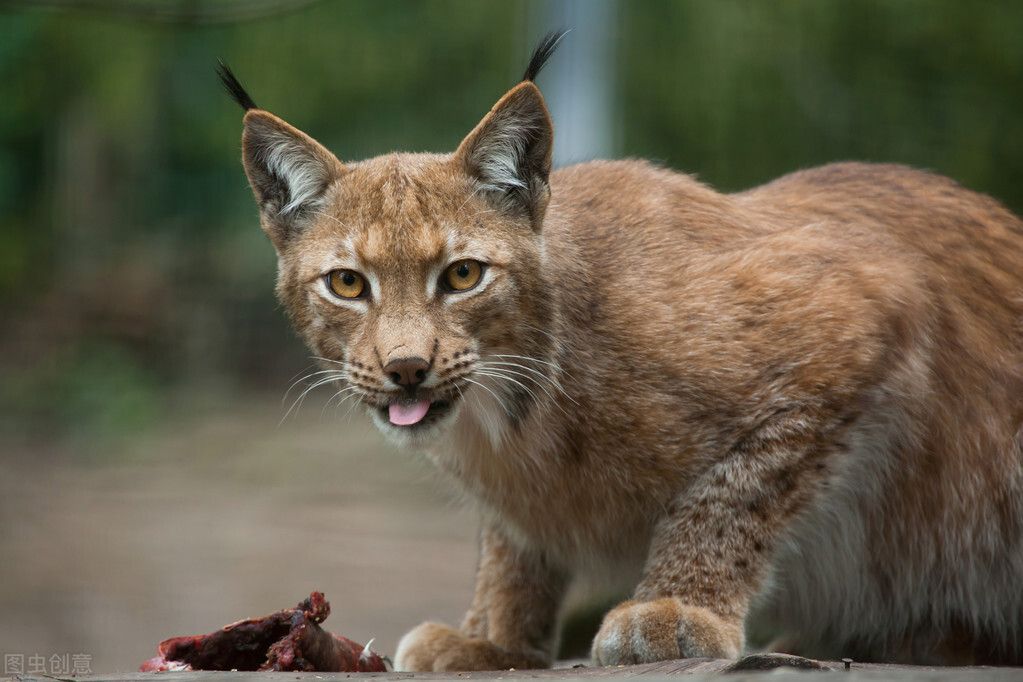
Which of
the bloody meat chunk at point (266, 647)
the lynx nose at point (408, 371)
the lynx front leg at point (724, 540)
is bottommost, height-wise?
the bloody meat chunk at point (266, 647)

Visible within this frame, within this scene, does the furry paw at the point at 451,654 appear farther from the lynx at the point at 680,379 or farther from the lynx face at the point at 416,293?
the lynx face at the point at 416,293

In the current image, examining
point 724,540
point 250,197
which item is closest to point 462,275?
point 724,540

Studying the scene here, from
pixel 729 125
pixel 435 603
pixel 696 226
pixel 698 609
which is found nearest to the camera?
pixel 698 609

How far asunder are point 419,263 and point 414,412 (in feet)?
1.40

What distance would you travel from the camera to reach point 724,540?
11.5ft

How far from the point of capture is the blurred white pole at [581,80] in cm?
614

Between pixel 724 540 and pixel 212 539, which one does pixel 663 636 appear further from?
pixel 212 539

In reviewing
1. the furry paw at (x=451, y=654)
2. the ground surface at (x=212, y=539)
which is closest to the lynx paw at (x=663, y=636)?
the furry paw at (x=451, y=654)

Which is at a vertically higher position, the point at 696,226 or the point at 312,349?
the point at 696,226

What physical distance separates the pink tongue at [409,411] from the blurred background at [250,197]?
343 cm

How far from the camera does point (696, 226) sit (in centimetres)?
389

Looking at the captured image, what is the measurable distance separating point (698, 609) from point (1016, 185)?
16.2 feet

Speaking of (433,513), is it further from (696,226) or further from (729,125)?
(696,226)

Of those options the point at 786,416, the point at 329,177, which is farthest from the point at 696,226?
the point at 329,177
